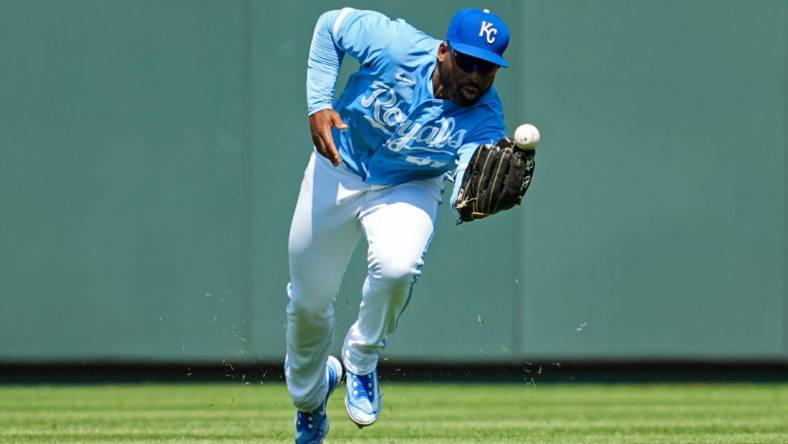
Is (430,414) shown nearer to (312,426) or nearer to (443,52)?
(312,426)

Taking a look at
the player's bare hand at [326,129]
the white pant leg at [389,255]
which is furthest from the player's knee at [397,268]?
the player's bare hand at [326,129]

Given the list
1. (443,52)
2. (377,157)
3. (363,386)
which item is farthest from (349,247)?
(443,52)

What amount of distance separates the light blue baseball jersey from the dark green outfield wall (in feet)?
12.3

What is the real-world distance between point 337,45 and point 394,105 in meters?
0.38

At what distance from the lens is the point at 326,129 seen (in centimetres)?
538

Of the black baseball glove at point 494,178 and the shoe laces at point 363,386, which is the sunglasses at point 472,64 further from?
the shoe laces at point 363,386

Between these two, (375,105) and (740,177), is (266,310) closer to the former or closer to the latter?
(740,177)

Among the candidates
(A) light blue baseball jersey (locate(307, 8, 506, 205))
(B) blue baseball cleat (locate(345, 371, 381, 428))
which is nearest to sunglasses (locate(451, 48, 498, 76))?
(A) light blue baseball jersey (locate(307, 8, 506, 205))

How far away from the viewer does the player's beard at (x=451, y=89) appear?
5395 millimetres

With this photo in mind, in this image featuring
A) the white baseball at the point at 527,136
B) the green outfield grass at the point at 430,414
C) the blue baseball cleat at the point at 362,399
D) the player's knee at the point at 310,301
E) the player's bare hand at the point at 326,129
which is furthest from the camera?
the green outfield grass at the point at 430,414

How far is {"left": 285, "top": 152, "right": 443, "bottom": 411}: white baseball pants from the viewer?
5445 mm

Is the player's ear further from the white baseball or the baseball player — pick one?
the white baseball

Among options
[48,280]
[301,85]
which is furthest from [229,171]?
[48,280]

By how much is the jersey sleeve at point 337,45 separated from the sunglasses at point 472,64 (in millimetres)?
329
